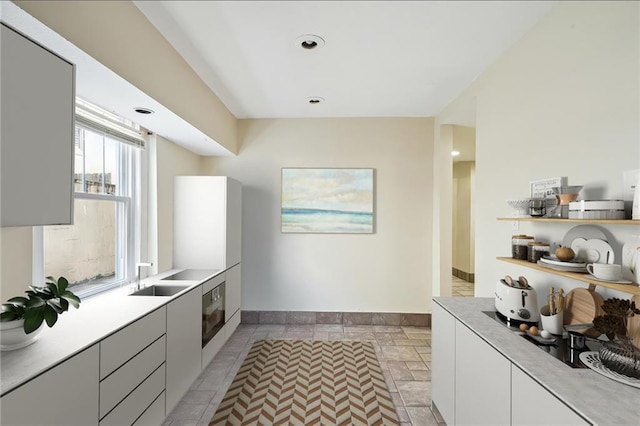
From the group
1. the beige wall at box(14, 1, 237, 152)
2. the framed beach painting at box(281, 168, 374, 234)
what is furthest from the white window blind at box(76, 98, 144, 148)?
the framed beach painting at box(281, 168, 374, 234)

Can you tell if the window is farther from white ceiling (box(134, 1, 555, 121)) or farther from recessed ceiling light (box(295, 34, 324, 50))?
recessed ceiling light (box(295, 34, 324, 50))

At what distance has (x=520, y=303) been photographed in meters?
1.59

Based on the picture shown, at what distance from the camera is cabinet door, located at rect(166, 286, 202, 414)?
1956mm

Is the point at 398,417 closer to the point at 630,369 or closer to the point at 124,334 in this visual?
the point at 630,369

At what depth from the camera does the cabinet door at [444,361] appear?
1749mm

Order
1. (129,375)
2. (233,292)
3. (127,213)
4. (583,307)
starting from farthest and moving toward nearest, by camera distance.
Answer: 1. (233,292)
2. (127,213)
3. (129,375)
4. (583,307)

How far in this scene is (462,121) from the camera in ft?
10.8

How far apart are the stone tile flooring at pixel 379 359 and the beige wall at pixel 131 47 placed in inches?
91.3

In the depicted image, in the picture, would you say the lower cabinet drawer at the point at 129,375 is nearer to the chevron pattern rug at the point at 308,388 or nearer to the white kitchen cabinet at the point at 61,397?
the white kitchen cabinet at the point at 61,397

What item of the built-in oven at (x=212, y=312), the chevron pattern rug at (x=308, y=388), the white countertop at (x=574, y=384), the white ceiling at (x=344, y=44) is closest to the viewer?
the white countertop at (x=574, y=384)

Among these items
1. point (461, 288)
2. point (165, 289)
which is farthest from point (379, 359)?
point (461, 288)

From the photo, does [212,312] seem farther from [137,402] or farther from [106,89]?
[106,89]

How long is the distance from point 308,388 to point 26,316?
2000mm

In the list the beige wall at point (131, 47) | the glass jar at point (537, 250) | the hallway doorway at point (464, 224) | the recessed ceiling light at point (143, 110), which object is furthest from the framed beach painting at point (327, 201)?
the hallway doorway at point (464, 224)
